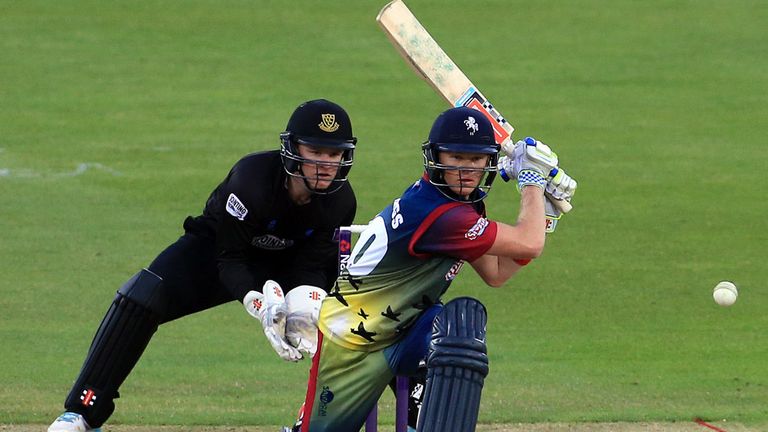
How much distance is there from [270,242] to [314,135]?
2.01 feet

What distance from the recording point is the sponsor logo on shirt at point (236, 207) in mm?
6156

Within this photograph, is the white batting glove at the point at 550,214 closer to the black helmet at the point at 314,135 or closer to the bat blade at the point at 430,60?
the bat blade at the point at 430,60

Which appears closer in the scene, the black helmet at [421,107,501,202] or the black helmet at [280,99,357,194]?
the black helmet at [421,107,501,202]

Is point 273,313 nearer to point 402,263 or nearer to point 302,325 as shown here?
point 302,325

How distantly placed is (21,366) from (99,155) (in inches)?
209

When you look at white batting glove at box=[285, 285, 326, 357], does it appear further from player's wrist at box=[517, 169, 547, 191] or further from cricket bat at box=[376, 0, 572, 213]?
cricket bat at box=[376, 0, 572, 213]

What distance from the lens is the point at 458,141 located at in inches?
213

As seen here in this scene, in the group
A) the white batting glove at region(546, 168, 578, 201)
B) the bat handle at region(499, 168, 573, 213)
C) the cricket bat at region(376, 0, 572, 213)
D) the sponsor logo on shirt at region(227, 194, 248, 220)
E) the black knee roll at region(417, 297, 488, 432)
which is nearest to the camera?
the black knee roll at region(417, 297, 488, 432)

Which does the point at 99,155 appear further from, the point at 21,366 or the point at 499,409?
the point at 499,409

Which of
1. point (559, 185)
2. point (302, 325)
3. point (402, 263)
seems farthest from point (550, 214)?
point (302, 325)

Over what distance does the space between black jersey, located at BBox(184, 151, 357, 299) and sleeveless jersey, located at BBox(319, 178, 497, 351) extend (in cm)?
64

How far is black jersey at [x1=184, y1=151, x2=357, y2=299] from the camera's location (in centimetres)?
616

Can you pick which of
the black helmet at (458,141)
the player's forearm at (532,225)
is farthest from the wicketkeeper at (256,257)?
the player's forearm at (532,225)

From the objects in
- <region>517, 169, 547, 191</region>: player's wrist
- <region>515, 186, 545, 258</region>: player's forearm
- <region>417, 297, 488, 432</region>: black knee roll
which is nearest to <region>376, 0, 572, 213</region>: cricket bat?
<region>517, 169, 547, 191</region>: player's wrist
